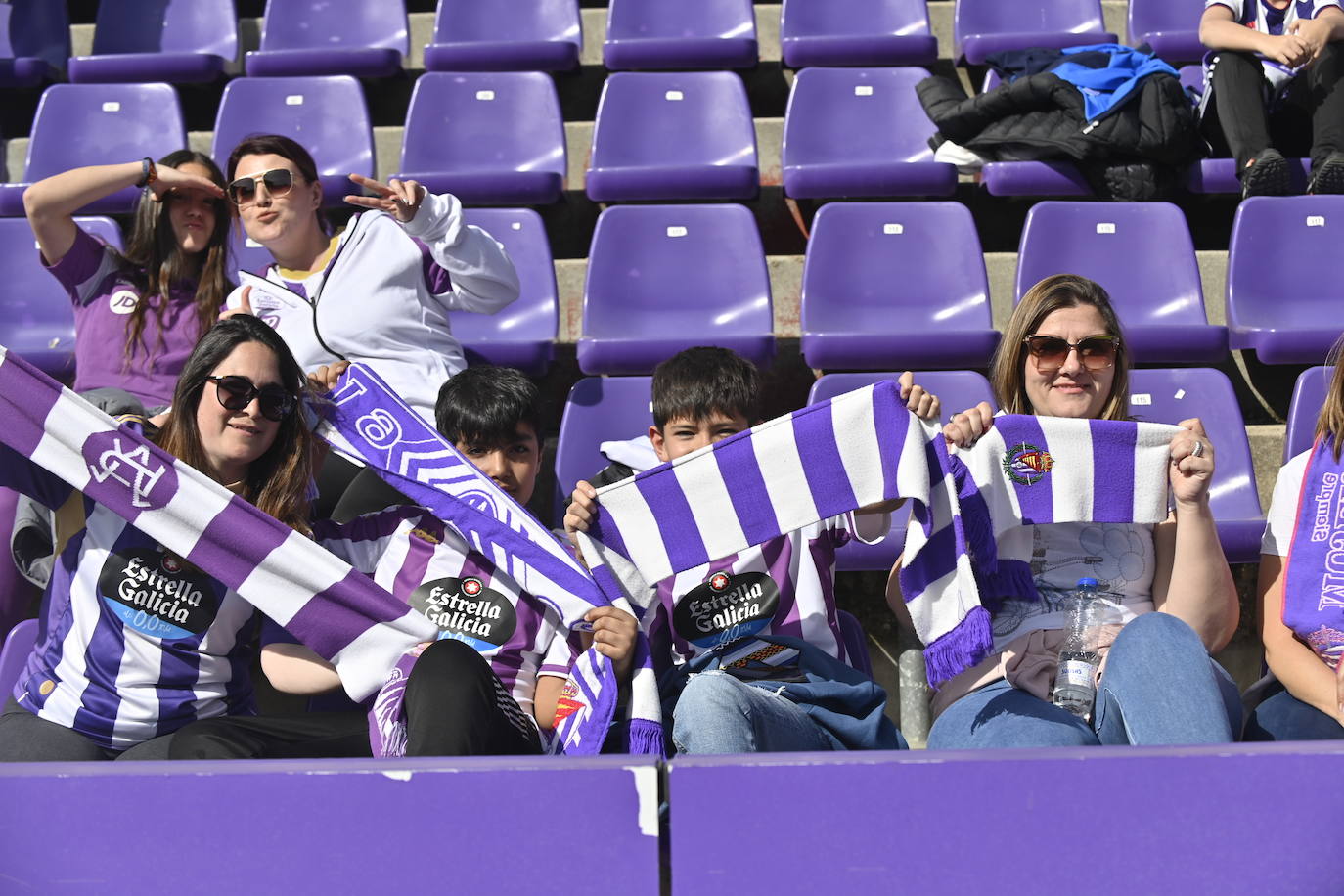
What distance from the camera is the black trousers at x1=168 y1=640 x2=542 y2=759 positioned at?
1745 millimetres

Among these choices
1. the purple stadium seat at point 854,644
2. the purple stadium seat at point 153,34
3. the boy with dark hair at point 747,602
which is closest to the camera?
the boy with dark hair at point 747,602

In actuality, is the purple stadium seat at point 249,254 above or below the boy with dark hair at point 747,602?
above

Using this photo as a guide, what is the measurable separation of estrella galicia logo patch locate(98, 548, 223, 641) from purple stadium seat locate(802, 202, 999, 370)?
196 centimetres

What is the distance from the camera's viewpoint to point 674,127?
4.41 metres

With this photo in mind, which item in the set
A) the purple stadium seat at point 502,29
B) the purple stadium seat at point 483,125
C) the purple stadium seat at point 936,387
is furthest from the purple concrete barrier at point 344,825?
the purple stadium seat at point 502,29

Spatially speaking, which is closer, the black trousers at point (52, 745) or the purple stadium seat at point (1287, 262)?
the black trousers at point (52, 745)

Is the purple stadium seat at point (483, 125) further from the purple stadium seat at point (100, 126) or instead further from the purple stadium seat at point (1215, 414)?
the purple stadium seat at point (1215, 414)

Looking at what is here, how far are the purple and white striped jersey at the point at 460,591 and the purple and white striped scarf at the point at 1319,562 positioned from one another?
3.88 feet

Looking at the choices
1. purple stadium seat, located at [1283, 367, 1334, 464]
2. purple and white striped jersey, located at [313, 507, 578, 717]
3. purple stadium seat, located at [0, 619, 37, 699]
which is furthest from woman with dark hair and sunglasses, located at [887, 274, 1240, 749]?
purple stadium seat, located at [0, 619, 37, 699]

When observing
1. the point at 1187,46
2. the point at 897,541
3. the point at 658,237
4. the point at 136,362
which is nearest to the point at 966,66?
the point at 1187,46

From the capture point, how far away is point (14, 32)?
4.93m

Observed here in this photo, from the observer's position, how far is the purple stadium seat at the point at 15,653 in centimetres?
228

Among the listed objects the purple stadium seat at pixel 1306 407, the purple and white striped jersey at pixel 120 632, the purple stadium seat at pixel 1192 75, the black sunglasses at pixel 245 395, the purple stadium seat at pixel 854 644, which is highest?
the purple stadium seat at pixel 1192 75

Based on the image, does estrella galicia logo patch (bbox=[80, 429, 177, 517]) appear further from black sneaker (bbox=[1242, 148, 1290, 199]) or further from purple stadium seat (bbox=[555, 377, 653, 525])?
black sneaker (bbox=[1242, 148, 1290, 199])
